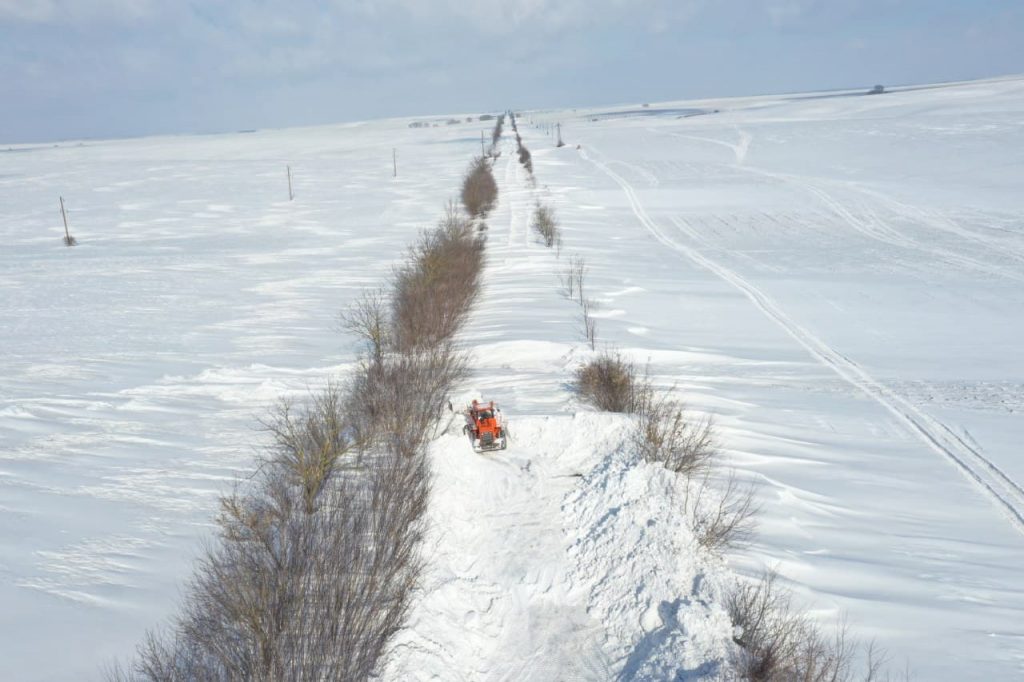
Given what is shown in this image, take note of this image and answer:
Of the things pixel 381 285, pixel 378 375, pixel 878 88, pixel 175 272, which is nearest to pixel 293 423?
pixel 378 375

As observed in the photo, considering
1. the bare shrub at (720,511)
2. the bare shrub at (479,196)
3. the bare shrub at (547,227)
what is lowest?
the bare shrub at (720,511)

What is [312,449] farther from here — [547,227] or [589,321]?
[547,227]

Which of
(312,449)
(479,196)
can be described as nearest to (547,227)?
(479,196)

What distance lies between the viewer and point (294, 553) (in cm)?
552

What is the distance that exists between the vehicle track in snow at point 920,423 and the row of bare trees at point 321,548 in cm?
629

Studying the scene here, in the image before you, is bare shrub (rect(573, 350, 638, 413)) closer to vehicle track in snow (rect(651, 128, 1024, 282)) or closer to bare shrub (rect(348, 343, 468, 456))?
bare shrub (rect(348, 343, 468, 456))

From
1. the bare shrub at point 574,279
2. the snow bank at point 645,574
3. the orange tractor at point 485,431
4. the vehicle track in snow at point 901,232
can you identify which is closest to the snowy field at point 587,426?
the snow bank at point 645,574

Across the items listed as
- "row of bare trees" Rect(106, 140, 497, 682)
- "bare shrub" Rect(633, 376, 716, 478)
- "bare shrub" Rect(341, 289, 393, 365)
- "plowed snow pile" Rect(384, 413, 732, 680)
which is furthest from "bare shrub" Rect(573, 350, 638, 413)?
"bare shrub" Rect(341, 289, 393, 365)

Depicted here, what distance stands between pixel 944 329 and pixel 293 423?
12.7 meters

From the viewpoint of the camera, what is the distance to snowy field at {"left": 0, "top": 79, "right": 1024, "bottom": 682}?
6.01 metres

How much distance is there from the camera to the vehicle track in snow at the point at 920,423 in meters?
8.18

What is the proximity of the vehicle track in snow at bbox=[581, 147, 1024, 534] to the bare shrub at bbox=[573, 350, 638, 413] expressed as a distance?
3.86 meters

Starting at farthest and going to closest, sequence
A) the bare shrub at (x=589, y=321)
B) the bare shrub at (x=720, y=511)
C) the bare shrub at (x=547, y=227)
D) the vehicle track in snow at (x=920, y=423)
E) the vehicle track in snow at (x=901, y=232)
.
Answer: the bare shrub at (x=547, y=227) → the vehicle track in snow at (x=901, y=232) → the bare shrub at (x=589, y=321) → the vehicle track in snow at (x=920, y=423) → the bare shrub at (x=720, y=511)

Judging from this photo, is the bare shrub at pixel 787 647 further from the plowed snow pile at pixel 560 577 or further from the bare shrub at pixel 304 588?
the bare shrub at pixel 304 588
